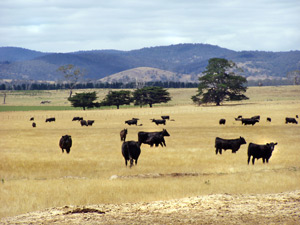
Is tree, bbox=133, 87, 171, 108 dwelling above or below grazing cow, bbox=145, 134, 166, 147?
above

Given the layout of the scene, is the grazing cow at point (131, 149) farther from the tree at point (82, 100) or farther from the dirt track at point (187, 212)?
the tree at point (82, 100)

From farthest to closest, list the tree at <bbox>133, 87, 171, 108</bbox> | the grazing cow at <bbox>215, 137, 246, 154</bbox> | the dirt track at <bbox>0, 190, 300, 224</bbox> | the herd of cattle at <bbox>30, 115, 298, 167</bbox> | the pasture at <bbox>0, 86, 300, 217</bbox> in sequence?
the tree at <bbox>133, 87, 171, 108</bbox>, the grazing cow at <bbox>215, 137, 246, 154</bbox>, the herd of cattle at <bbox>30, 115, 298, 167</bbox>, the pasture at <bbox>0, 86, 300, 217</bbox>, the dirt track at <bbox>0, 190, 300, 224</bbox>

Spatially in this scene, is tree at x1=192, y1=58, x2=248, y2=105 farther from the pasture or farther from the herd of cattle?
the herd of cattle

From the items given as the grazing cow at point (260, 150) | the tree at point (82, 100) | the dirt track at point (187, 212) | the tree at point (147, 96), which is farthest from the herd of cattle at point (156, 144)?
the tree at point (147, 96)

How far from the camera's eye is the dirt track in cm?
1074

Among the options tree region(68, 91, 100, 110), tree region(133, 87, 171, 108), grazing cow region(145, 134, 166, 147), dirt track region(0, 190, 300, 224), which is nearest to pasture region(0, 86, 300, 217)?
grazing cow region(145, 134, 166, 147)

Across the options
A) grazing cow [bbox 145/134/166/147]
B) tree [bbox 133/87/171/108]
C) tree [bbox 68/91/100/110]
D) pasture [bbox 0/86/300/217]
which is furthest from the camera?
tree [bbox 133/87/171/108]

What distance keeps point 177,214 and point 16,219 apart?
4.22 meters

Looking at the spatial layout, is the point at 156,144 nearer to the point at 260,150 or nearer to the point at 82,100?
the point at 260,150

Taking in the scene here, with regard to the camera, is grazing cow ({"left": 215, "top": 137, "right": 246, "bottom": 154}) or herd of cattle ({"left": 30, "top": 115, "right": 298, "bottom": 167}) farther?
grazing cow ({"left": 215, "top": 137, "right": 246, "bottom": 154})

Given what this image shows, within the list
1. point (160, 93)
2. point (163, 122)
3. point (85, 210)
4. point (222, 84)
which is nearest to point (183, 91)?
point (160, 93)

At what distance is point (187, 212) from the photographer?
456 inches

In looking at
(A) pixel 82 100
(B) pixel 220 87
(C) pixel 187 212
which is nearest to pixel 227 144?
(C) pixel 187 212

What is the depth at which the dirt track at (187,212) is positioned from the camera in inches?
423
